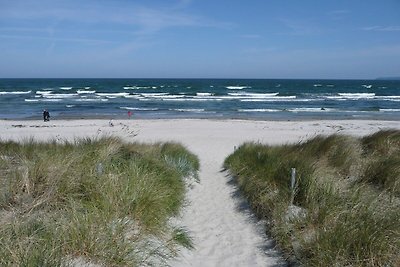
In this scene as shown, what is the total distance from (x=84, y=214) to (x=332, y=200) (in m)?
3.25

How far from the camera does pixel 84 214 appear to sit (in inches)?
179

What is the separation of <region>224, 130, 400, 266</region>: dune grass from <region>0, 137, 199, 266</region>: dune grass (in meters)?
1.47

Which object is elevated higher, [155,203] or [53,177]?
[53,177]

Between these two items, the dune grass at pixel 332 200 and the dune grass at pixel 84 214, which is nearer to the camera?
the dune grass at pixel 84 214

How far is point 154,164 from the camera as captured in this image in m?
7.55

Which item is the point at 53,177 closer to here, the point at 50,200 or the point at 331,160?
the point at 50,200

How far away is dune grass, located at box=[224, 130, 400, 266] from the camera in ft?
13.0

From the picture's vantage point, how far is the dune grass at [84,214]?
376cm

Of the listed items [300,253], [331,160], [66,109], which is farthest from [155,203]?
[66,109]

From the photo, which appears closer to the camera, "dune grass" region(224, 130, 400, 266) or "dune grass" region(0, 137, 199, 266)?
"dune grass" region(0, 137, 199, 266)

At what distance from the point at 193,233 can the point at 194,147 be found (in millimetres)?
10675

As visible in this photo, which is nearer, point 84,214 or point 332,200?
point 84,214

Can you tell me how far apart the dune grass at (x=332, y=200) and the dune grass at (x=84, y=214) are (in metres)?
1.47

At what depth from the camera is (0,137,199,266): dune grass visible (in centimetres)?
376
